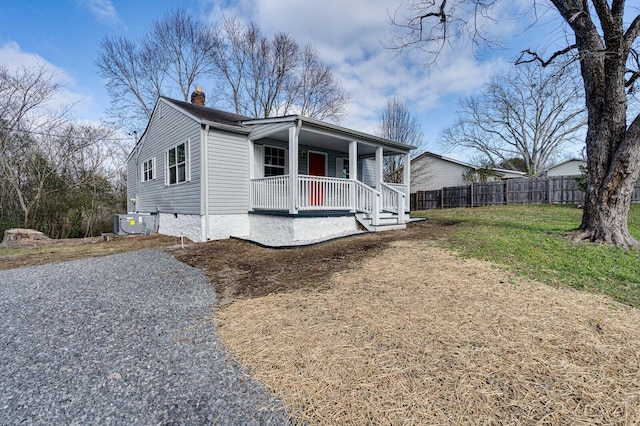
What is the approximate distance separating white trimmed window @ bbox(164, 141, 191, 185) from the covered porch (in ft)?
6.70

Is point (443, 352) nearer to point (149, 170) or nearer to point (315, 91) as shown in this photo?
point (149, 170)

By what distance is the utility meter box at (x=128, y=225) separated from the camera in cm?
1079

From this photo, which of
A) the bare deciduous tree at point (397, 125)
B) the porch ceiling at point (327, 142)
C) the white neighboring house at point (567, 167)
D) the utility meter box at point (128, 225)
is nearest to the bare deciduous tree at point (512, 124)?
the white neighboring house at point (567, 167)

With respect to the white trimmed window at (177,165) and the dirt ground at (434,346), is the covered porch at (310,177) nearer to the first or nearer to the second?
the white trimmed window at (177,165)

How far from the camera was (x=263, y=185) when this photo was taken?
8.59 m

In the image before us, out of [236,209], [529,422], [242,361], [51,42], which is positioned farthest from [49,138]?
[529,422]

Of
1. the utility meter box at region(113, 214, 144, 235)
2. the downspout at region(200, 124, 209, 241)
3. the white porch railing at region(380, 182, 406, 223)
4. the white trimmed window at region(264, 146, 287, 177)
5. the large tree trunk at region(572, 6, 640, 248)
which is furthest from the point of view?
the utility meter box at region(113, 214, 144, 235)

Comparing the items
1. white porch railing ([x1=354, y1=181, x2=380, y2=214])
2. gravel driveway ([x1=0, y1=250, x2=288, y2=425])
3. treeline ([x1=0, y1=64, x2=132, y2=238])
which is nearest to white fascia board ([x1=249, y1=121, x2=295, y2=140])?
white porch railing ([x1=354, y1=181, x2=380, y2=214])

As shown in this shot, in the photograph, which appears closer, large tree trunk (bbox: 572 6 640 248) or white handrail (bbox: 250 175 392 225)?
large tree trunk (bbox: 572 6 640 248)

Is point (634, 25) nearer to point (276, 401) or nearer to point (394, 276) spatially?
point (394, 276)

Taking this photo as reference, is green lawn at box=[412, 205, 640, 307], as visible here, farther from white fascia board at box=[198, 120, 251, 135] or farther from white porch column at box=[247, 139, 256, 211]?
white fascia board at box=[198, 120, 251, 135]

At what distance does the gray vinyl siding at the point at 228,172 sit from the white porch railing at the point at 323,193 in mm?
2284

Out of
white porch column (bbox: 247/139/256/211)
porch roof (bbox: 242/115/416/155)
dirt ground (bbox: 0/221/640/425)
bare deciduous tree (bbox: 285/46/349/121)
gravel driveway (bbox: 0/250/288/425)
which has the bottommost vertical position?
gravel driveway (bbox: 0/250/288/425)

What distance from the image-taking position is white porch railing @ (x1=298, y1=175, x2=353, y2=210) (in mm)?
7816
